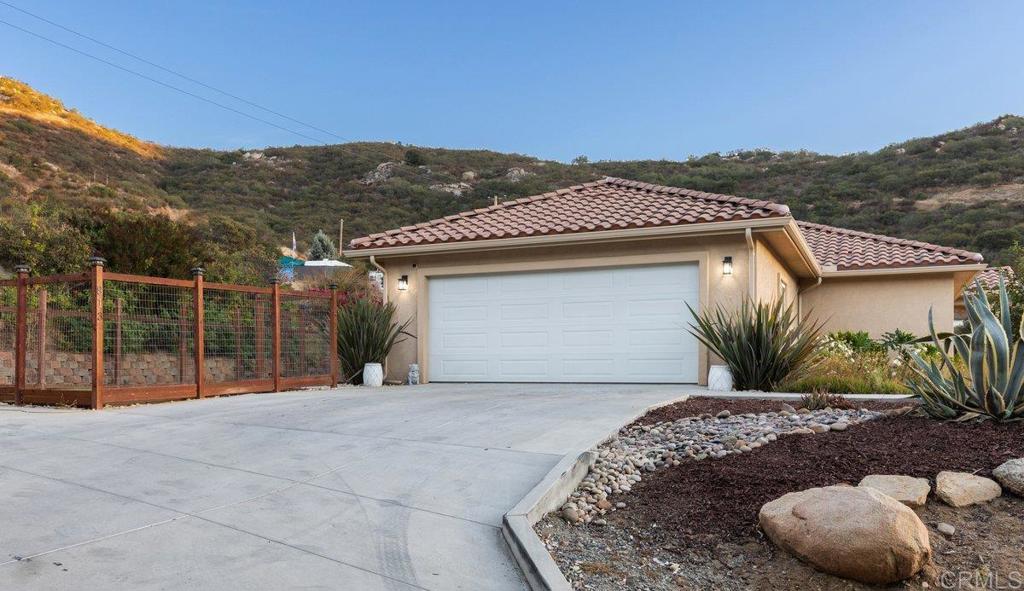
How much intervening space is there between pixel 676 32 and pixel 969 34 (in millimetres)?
9523

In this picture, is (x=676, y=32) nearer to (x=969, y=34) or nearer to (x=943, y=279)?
(x=969, y=34)

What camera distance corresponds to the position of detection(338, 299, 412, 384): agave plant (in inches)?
497

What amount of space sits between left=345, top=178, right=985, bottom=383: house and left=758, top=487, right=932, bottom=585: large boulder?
7.45 meters

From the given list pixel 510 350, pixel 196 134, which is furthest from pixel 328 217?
pixel 510 350

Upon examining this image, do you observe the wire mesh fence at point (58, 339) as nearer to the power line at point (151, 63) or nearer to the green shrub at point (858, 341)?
the green shrub at point (858, 341)

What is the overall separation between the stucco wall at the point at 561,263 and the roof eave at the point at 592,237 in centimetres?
22

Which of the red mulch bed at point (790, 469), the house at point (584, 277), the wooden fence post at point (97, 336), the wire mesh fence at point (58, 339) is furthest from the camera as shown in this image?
the house at point (584, 277)

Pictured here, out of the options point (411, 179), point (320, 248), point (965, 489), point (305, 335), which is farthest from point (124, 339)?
point (411, 179)

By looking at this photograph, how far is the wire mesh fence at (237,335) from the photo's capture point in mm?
10250

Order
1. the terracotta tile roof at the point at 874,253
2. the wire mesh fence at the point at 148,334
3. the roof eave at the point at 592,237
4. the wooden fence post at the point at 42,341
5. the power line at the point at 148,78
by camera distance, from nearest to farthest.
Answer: the wire mesh fence at the point at 148,334
the wooden fence post at the point at 42,341
the roof eave at the point at 592,237
the terracotta tile roof at the point at 874,253
the power line at the point at 148,78

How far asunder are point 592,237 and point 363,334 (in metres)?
4.66

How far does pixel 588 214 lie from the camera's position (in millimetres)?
12445

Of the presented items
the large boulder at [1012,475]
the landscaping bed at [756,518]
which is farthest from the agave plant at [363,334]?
the large boulder at [1012,475]

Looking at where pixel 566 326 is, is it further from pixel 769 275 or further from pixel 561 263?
pixel 769 275
